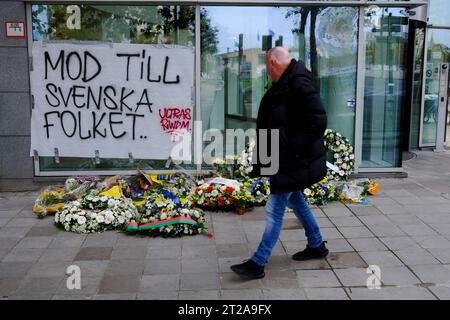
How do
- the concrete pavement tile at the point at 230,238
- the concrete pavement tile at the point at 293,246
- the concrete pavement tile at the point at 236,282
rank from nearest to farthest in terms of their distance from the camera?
the concrete pavement tile at the point at 236,282, the concrete pavement tile at the point at 293,246, the concrete pavement tile at the point at 230,238

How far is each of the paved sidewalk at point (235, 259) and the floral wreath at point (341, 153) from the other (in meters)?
1.07

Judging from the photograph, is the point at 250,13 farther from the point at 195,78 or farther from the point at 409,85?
the point at 409,85

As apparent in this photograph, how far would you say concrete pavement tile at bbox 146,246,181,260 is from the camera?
5105mm

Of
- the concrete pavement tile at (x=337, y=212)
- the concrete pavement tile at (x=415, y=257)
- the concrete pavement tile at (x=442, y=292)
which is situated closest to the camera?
the concrete pavement tile at (x=442, y=292)

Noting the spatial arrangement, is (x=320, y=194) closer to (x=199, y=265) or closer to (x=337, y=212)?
(x=337, y=212)

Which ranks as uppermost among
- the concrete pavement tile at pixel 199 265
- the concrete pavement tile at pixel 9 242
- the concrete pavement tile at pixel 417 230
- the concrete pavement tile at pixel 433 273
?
the concrete pavement tile at pixel 417 230

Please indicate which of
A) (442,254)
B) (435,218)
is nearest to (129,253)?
(442,254)

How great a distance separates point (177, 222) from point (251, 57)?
11.0ft

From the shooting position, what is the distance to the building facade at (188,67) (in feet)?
24.7

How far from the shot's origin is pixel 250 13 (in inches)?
311

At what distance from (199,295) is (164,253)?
1040 millimetres

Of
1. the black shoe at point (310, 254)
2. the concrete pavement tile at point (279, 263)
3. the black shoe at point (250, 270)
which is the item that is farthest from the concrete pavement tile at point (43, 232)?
the black shoe at point (310, 254)

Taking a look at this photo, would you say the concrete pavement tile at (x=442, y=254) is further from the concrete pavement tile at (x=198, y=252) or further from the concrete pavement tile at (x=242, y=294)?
the concrete pavement tile at (x=198, y=252)
